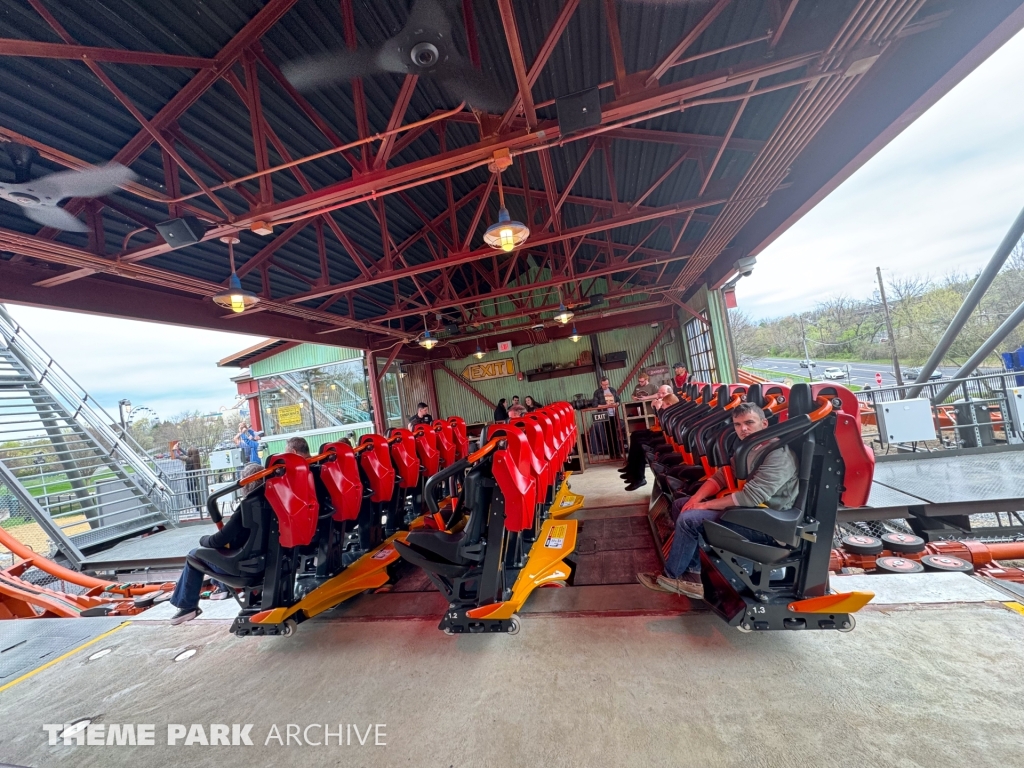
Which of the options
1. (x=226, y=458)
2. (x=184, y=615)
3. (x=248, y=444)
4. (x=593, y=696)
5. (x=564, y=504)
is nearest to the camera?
(x=593, y=696)

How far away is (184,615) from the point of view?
119 inches

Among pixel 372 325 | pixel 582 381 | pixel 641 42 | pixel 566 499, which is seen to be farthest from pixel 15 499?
pixel 582 381

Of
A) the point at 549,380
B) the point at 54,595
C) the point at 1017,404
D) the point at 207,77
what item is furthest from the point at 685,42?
the point at 549,380

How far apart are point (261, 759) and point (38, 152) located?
403 centimetres

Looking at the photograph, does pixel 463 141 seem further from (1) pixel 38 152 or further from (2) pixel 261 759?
(2) pixel 261 759

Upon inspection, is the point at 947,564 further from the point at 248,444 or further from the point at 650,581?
the point at 248,444

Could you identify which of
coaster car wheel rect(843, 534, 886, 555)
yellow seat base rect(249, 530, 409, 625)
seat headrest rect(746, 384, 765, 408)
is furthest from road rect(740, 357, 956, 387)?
yellow seat base rect(249, 530, 409, 625)

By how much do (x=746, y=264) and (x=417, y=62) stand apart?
232 inches

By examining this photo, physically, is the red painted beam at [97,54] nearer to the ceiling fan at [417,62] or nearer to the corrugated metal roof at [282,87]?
the corrugated metal roof at [282,87]

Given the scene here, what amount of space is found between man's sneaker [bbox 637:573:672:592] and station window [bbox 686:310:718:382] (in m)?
6.50

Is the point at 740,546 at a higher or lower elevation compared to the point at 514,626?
higher

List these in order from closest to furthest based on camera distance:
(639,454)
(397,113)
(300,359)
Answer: (397,113), (639,454), (300,359)

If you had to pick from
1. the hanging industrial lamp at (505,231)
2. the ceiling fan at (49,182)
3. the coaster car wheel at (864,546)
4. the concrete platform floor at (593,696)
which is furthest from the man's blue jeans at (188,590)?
the coaster car wheel at (864,546)

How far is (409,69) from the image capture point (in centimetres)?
209
